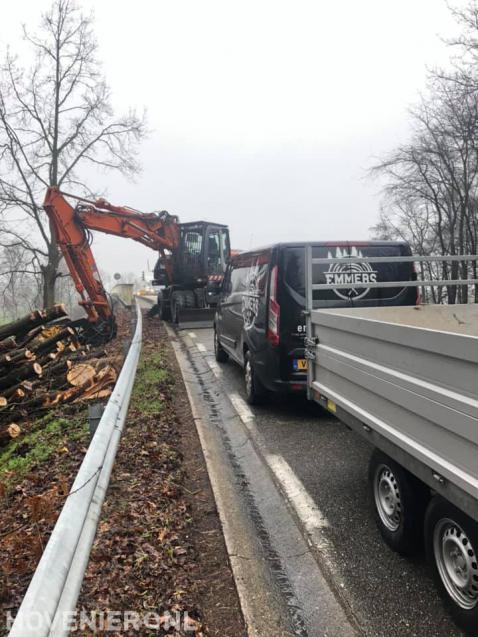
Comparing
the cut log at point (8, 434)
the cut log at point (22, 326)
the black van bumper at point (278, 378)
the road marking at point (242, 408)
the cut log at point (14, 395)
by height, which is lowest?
the cut log at point (8, 434)

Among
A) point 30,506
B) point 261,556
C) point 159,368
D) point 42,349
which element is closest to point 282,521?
point 261,556

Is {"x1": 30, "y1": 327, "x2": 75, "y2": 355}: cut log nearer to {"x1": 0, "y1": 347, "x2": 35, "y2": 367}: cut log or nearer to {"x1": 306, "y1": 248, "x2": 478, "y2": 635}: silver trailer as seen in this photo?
{"x1": 0, "y1": 347, "x2": 35, "y2": 367}: cut log

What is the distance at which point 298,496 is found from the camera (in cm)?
365

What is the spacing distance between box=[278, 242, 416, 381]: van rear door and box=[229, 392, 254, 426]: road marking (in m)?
0.76

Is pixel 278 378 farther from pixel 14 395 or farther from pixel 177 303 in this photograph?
pixel 177 303

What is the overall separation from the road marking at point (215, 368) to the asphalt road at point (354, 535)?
2.37m

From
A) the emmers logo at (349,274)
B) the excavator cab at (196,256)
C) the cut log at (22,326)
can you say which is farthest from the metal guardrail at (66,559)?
the excavator cab at (196,256)

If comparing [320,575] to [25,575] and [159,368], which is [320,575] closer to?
[25,575]

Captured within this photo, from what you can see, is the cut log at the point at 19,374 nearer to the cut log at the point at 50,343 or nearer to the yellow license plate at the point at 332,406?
the cut log at the point at 50,343

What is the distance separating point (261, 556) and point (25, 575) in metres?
1.41

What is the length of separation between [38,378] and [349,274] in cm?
492

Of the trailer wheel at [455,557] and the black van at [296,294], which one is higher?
the black van at [296,294]

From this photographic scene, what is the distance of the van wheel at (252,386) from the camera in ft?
19.2

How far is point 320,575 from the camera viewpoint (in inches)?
107
